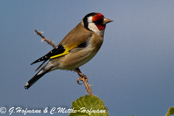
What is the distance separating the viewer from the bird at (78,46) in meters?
2.52

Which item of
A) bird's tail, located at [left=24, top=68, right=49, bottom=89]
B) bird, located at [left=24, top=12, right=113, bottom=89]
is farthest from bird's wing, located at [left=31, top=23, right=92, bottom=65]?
bird's tail, located at [left=24, top=68, right=49, bottom=89]

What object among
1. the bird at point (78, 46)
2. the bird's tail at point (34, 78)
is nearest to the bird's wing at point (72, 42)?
the bird at point (78, 46)

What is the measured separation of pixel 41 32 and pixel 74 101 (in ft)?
3.10

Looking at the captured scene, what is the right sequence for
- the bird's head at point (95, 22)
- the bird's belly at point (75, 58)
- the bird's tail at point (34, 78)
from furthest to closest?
the bird's belly at point (75, 58) → the bird's head at point (95, 22) → the bird's tail at point (34, 78)

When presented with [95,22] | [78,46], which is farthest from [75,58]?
[95,22]

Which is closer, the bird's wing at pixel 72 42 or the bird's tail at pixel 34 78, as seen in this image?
the bird's tail at pixel 34 78

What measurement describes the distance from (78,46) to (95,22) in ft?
1.09

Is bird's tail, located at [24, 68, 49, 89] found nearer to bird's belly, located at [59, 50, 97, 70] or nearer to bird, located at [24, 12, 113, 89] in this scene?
bird, located at [24, 12, 113, 89]

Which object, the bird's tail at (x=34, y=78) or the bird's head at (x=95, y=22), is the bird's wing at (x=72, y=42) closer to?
the bird's head at (x=95, y=22)

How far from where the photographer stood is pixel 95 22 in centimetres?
251

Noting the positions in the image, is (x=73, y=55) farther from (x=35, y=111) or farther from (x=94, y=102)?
(x=94, y=102)

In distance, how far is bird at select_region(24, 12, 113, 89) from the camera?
2.52 m

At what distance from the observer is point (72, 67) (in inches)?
105

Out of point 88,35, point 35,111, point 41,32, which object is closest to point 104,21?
point 88,35
